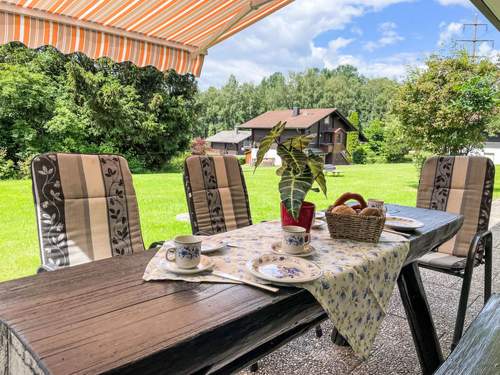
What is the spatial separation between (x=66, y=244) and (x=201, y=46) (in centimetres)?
183

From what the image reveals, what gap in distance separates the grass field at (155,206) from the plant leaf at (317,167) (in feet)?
10.0

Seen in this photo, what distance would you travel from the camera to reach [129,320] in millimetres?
798

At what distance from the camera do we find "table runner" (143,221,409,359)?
1076mm

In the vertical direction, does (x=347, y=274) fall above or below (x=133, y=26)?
below

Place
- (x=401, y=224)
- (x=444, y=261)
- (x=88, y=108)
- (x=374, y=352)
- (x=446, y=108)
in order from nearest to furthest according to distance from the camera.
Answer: (x=401, y=224), (x=374, y=352), (x=444, y=261), (x=446, y=108), (x=88, y=108)

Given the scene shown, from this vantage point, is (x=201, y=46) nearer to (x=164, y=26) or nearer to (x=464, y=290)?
(x=164, y=26)

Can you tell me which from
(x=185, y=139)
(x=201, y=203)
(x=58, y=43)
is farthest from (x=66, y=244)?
(x=185, y=139)

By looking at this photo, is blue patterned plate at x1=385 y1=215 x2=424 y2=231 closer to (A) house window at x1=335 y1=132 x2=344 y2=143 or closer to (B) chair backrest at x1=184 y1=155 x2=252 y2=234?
(B) chair backrest at x1=184 y1=155 x2=252 y2=234

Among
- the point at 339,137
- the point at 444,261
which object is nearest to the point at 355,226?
the point at 444,261

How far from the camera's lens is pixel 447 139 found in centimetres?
A: 766

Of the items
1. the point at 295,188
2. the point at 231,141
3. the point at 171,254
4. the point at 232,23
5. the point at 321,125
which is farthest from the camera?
the point at 231,141

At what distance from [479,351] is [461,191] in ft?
5.95

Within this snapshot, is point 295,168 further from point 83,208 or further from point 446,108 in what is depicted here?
point 446,108

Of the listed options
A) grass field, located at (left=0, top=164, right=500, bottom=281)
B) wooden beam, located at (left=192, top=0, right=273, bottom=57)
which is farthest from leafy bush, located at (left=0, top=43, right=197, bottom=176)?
wooden beam, located at (left=192, top=0, right=273, bottom=57)
